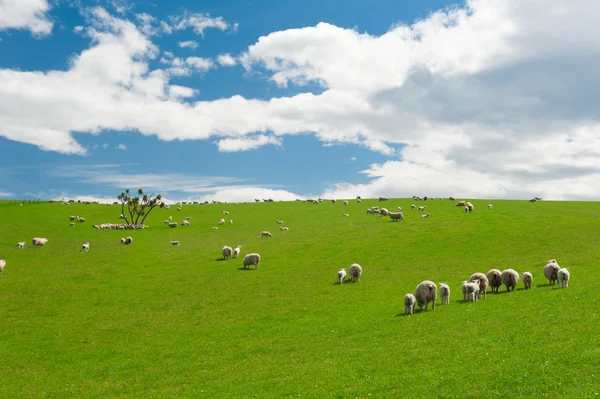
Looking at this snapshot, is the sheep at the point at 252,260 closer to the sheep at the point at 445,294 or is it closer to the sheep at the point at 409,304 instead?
the sheep at the point at 409,304

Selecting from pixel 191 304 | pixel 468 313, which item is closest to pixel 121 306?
pixel 191 304

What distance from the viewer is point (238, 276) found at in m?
47.9

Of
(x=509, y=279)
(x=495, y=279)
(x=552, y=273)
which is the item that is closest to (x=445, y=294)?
(x=495, y=279)

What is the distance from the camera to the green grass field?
17.5 m

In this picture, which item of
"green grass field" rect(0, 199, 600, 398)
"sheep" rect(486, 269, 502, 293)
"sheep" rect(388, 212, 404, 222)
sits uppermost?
"sheep" rect(388, 212, 404, 222)

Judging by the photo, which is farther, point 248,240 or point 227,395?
point 248,240

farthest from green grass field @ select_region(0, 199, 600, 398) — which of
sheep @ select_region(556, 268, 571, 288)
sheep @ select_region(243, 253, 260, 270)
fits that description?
sheep @ select_region(243, 253, 260, 270)

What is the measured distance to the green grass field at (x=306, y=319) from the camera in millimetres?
17484

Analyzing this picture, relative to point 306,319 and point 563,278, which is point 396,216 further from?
point 306,319

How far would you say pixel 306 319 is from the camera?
31203 millimetres

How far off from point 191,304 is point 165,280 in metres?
10.6

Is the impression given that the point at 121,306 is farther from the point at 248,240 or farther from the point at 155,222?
the point at 155,222

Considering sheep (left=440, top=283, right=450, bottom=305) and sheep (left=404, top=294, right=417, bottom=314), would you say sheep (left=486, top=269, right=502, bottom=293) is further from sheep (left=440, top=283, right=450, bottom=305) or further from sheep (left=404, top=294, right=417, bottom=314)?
sheep (left=404, top=294, right=417, bottom=314)

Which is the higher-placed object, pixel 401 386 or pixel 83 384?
pixel 401 386
